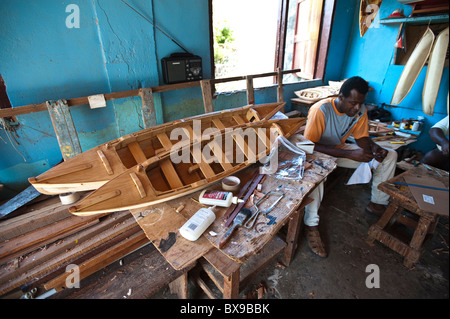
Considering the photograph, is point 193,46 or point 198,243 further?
point 193,46

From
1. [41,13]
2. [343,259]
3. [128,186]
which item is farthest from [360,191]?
[41,13]

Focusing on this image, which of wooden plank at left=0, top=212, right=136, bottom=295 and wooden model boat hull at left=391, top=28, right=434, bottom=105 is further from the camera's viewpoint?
wooden plank at left=0, top=212, right=136, bottom=295

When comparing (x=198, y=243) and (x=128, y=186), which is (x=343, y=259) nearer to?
(x=198, y=243)

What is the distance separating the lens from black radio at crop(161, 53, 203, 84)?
3.38 m

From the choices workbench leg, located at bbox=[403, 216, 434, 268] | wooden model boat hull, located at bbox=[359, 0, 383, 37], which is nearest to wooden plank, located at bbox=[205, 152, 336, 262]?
workbench leg, located at bbox=[403, 216, 434, 268]

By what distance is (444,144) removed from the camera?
723mm

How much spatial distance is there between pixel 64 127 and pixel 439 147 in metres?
3.29

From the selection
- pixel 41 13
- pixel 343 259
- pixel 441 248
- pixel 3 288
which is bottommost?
pixel 3 288

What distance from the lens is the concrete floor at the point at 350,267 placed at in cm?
71

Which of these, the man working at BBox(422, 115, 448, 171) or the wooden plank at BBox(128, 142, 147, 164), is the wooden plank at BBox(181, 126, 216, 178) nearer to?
the wooden plank at BBox(128, 142, 147, 164)

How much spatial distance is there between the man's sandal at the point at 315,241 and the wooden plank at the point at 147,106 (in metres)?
2.77

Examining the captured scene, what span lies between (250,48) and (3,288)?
8.87 m

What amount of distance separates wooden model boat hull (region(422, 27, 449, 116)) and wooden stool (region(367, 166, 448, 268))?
28cm

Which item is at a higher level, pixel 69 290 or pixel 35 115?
pixel 35 115
